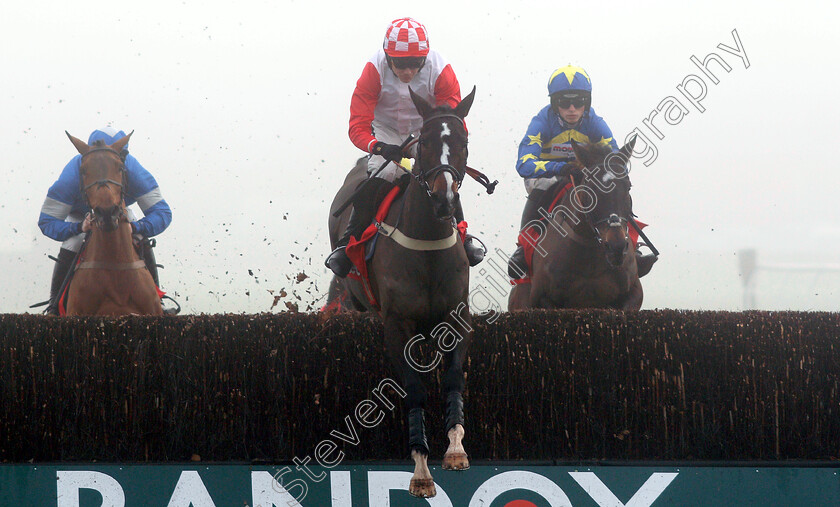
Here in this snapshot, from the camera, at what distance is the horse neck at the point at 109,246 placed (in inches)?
317

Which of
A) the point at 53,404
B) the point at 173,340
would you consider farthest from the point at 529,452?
the point at 53,404

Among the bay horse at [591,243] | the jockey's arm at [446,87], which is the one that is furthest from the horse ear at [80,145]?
the bay horse at [591,243]

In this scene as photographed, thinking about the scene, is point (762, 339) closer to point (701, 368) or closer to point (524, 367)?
point (701, 368)

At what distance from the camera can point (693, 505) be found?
594cm

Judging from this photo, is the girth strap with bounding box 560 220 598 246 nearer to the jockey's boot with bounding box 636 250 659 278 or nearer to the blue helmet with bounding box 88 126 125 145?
the jockey's boot with bounding box 636 250 659 278

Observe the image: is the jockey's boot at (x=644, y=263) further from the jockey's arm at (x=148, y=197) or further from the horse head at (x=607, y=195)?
the jockey's arm at (x=148, y=197)

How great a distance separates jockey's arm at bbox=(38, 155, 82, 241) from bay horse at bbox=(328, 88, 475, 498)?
171 inches

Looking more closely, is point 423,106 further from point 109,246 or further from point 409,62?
point 109,246

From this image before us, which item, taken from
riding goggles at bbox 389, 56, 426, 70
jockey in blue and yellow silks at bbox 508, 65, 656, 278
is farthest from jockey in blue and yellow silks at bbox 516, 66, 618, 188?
riding goggles at bbox 389, 56, 426, 70

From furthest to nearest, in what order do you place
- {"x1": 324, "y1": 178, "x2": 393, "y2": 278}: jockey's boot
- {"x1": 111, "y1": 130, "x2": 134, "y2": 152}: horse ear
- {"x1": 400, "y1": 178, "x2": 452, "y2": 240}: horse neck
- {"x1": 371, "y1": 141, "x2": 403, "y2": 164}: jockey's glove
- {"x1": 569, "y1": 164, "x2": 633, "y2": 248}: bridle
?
1. {"x1": 111, "y1": 130, "x2": 134, "y2": 152}: horse ear
2. {"x1": 569, "y1": 164, "x2": 633, "y2": 248}: bridle
3. {"x1": 324, "y1": 178, "x2": 393, "y2": 278}: jockey's boot
4. {"x1": 371, "y1": 141, "x2": 403, "y2": 164}: jockey's glove
5. {"x1": 400, "y1": 178, "x2": 452, "y2": 240}: horse neck

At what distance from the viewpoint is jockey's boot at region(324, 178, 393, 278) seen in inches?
241

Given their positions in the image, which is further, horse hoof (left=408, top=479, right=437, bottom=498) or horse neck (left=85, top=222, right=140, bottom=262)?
horse neck (left=85, top=222, right=140, bottom=262)

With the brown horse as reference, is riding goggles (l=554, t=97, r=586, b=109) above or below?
above

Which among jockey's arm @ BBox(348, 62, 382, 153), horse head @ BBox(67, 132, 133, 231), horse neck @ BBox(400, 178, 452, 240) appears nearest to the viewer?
horse neck @ BBox(400, 178, 452, 240)
